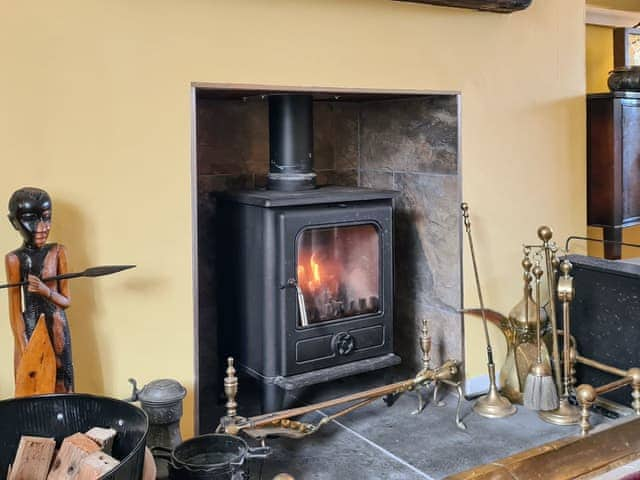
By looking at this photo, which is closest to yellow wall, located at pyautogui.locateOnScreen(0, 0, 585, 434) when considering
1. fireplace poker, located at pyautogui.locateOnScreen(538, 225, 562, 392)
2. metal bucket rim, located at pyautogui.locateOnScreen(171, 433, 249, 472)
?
metal bucket rim, located at pyautogui.locateOnScreen(171, 433, 249, 472)

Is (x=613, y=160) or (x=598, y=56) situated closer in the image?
(x=613, y=160)

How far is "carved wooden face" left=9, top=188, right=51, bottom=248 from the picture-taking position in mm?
1772

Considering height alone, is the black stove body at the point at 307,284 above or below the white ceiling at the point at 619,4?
below

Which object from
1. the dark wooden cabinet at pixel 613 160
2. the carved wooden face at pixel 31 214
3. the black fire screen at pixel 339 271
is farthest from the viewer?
the dark wooden cabinet at pixel 613 160

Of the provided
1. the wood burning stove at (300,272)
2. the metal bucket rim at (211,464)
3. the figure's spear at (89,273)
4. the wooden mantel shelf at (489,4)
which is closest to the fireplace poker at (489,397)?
the wood burning stove at (300,272)

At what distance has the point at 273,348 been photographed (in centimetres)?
235

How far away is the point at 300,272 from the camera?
8.00ft

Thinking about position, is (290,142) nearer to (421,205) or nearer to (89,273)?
(421,205)

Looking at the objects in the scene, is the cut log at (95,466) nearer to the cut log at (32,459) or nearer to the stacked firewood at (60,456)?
the stacked firewood at (60,456)

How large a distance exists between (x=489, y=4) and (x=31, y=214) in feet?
5.49

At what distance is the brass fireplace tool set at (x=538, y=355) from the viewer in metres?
2.41

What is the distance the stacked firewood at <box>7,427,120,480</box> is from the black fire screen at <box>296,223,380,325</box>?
94 cm

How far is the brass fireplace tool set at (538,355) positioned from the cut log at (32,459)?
1465mm

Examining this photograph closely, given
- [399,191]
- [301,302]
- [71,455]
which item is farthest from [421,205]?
[71,455]
